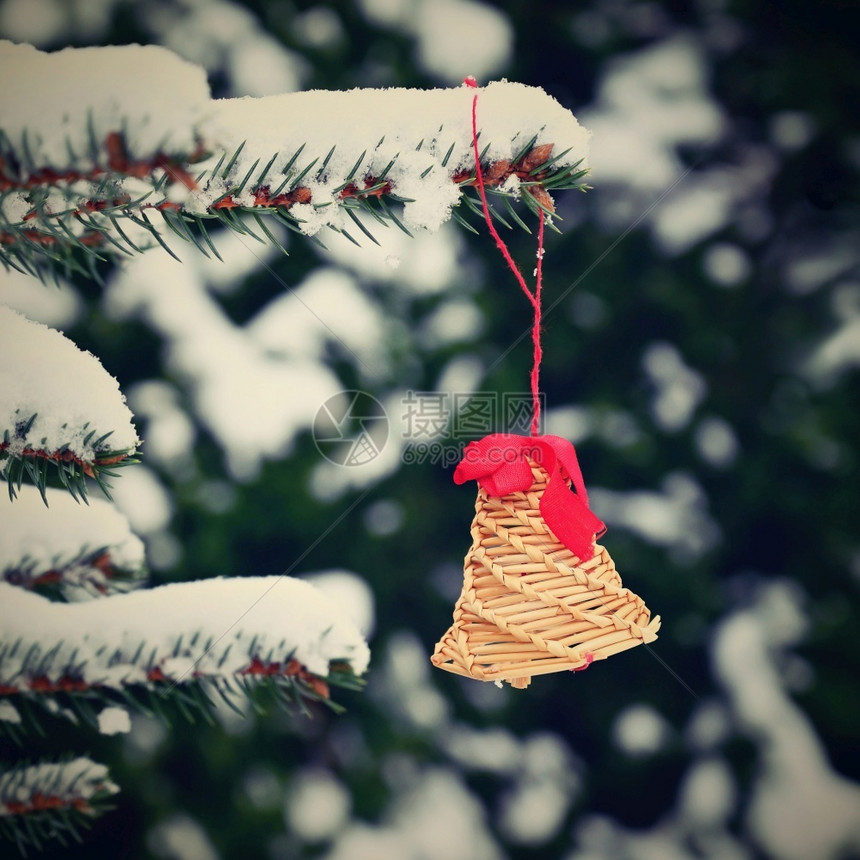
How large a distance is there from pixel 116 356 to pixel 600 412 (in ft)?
2.59

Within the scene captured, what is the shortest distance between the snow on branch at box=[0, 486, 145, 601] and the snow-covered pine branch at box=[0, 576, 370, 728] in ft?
0.09

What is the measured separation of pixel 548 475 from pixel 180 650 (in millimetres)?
339

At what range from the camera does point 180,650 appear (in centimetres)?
48

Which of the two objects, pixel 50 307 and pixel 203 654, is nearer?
pixel 203 654

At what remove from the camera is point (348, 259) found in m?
1.09

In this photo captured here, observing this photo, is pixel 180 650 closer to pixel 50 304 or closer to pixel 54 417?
pixel 54 417

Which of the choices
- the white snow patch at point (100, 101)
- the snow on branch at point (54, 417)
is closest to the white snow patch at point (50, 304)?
the snow on branch at point (54, 417)

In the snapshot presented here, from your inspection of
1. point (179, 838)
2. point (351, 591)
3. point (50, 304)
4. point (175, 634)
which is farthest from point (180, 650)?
point (179, 838)

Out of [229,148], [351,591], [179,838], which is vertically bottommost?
[179,838]

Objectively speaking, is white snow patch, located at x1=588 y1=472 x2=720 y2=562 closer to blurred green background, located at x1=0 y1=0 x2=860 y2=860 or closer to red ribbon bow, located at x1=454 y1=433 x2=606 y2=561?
blurred green background, located at x1=0 y1=0 x2=860 y2=860

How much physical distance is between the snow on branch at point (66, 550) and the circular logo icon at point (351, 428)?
1.76 ft

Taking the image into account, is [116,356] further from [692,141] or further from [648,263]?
[692,141]

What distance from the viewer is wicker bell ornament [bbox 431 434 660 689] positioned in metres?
0.57

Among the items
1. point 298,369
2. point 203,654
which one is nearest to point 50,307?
point 298,369
